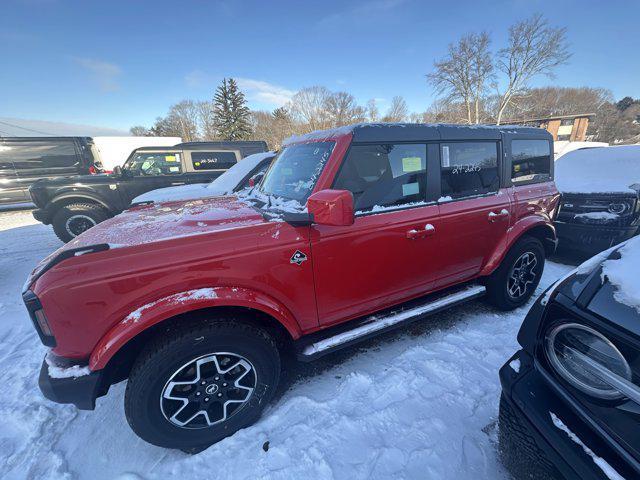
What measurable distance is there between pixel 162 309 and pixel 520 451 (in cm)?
193

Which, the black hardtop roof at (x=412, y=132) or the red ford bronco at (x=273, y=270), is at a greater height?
the black hardtop roof at (x=412, y=132)

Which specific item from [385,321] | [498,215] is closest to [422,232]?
[385,321]

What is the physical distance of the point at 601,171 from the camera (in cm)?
480

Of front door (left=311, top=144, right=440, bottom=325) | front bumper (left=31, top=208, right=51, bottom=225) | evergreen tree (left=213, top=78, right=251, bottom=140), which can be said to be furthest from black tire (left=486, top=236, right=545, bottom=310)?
evergreen tree (left=213, top=78, right=251, bottom=140)

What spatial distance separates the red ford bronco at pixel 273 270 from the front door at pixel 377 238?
1 centimetres

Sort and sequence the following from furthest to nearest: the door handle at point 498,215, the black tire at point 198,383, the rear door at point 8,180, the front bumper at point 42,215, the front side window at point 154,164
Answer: the rear door at point 8,180
the front side window at point 154,164
the front bumper at point 42,215
the door handle at point 498,215
the black tire at point 198,383

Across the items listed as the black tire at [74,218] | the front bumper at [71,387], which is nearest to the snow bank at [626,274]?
the front bumper at [71,387]

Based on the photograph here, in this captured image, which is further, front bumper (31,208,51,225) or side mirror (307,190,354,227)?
front bumper (31,208,51,225)

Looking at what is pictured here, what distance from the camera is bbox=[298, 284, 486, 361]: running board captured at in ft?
6.77

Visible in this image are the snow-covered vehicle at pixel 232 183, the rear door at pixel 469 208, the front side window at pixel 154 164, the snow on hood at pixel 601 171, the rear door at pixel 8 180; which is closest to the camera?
the rear door at pixel 469 208

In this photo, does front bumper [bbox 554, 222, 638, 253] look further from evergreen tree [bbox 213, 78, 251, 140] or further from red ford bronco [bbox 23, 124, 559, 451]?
evergreen tree [bbox 213, 78, 251, 140]

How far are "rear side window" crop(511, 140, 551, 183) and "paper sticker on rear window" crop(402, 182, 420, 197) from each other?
1318mm

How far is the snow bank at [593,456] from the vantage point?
93 centimetres

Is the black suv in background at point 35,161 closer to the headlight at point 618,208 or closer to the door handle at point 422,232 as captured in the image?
the door handle at point 422,232
